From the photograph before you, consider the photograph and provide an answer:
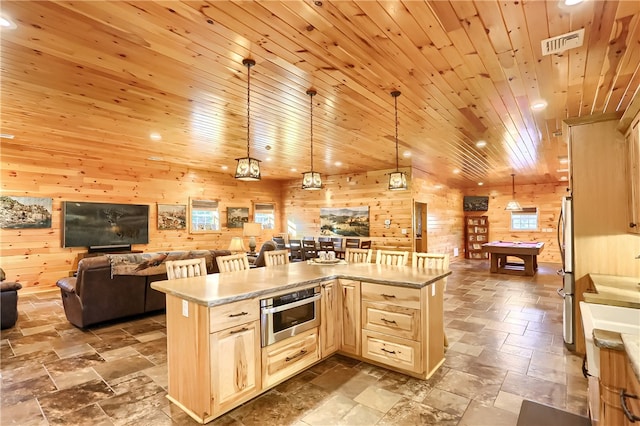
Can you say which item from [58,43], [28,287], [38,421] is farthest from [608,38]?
[28,287]

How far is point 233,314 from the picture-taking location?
7.47 ft

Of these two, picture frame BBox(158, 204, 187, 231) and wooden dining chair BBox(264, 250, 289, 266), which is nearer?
wooden dining chair BBox(264, 250, 289, 266)

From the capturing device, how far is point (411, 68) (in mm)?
2869

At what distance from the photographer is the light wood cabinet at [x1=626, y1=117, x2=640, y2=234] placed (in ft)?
7.89

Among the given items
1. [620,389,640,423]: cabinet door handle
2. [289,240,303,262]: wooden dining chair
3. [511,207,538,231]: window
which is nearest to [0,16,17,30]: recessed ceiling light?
[620,389,640,423]: cabinet door handle

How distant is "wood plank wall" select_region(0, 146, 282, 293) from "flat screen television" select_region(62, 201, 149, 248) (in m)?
0.15

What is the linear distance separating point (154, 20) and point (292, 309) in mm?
2405

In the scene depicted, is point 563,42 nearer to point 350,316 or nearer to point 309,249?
point 350,316

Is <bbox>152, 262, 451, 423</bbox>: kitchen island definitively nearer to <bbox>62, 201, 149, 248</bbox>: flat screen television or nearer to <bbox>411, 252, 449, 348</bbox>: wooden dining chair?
<bbox>411, 252, 449, 348</bbox>: wooden dining chair

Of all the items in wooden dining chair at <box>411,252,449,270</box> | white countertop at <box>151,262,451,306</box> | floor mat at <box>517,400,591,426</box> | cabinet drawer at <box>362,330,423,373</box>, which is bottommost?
floor mat at <box>517,400,591,426</box>

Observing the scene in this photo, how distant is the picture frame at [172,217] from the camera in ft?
25.6

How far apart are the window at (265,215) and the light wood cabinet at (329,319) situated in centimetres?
717

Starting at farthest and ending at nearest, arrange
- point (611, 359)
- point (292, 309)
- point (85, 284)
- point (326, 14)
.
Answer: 1. point (85, 284)
2. point (292, 309)
3. point (326, 14)
4. point (611, 359)

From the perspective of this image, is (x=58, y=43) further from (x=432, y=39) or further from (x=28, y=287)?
(x=28, y=287)
